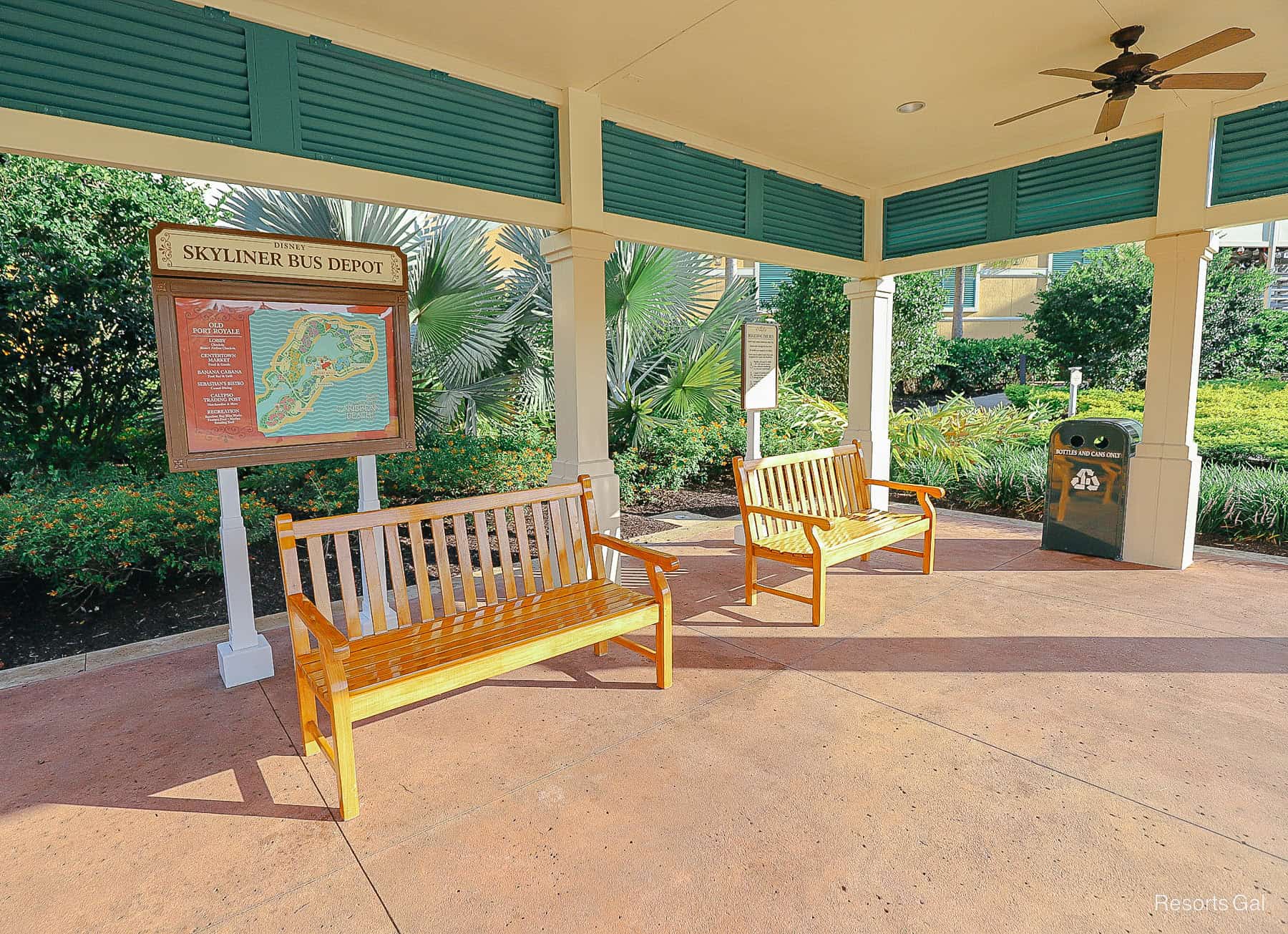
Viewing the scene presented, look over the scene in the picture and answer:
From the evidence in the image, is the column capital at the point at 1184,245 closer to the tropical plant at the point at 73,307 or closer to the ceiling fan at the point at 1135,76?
the ceiling fan at the point at 1135,76

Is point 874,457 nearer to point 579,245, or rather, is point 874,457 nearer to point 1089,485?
point 1089,485

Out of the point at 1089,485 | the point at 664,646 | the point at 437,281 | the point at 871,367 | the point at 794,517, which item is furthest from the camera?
the point at 871,367

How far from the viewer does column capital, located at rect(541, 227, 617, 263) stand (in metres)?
4.51

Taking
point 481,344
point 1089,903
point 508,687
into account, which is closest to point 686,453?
point 481,344

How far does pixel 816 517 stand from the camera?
14.7ft

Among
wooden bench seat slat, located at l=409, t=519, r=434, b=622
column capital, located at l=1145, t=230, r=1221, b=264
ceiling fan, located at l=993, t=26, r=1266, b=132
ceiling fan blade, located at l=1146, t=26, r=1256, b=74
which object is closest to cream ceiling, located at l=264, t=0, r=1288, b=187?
ceiling fan, located at l=993, t=26, r=1266, b=132

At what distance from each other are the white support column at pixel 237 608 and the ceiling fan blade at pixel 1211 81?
208 inches

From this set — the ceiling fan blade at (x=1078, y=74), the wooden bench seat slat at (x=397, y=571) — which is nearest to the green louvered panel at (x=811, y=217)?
the ceiling fan blade at (x=1078, y=74)

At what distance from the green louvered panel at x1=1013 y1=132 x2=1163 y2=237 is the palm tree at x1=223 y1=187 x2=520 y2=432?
468 centimetres

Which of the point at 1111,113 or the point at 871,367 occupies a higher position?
the point at 1111,113

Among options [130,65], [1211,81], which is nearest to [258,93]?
[130,65]

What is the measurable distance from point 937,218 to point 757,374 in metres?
2.31

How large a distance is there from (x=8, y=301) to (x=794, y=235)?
620 cm

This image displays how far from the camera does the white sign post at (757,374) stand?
19.5 feet
